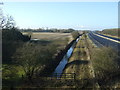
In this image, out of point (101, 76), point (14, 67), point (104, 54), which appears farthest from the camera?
point (14, 67)

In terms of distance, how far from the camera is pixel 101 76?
17.9m

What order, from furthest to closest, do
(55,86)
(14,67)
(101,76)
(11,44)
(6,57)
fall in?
(11,44) < (6,57) < (14,67) < (101,76) < (55,86)

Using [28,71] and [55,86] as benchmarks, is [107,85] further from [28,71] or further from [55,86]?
[28,71]

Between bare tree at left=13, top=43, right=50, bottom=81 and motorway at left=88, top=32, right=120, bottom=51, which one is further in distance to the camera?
motorway at left=88, top=32, right=120, bottom=51

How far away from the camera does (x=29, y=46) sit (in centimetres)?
1931

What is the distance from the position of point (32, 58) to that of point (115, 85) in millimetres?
9100

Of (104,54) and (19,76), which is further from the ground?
(104,54)

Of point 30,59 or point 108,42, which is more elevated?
point 108,42

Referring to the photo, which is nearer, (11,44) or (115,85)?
(115,85)

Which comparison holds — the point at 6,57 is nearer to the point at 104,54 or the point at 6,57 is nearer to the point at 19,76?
A: the point at 19,76

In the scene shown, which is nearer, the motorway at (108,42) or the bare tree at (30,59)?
Result: the bare tree at (30,59)

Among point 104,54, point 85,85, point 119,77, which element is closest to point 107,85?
point 85,85

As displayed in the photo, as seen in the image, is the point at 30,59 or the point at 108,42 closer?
the point at 30,59

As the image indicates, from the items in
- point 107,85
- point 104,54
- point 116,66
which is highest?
point 104,54
